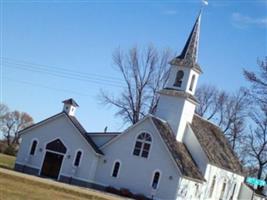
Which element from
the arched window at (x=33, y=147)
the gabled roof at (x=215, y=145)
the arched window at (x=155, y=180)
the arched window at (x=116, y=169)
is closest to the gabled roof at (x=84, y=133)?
the arched window at (x=116, y=169)

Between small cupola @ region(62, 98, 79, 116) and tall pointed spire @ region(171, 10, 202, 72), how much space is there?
30.7ft

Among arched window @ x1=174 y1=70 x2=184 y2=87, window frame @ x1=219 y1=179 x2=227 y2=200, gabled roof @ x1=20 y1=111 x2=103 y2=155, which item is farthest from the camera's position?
window frame @ x1=219 y1=179 x2=227 y2=200

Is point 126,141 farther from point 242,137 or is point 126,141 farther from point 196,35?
point 242,137

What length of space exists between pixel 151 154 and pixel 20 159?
11.6 m

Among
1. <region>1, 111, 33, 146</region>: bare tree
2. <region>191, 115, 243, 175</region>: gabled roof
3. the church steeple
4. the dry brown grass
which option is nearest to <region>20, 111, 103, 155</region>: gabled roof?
the church steeple

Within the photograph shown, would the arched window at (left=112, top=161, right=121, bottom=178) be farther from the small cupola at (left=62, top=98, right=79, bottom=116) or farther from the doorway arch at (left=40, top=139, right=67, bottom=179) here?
the small cupola at (left=62, top=98, right=79, bottom=116)

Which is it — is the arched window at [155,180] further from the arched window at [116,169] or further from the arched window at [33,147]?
the arched window at [33,147]

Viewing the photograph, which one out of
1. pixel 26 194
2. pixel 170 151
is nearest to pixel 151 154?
pixel 170 151

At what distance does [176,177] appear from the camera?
147 ft

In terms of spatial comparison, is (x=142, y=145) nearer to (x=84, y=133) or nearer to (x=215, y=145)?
(x=84, y=133)

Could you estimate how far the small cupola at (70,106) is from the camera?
49.8 m

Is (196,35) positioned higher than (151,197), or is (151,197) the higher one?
(196,35)

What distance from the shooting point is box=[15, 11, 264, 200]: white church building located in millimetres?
45750

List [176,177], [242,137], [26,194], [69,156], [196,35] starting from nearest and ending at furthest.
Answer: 1. [26,194]
2. [176,177]
3. [69,156]
4. [196,35]
5. [242,137]
